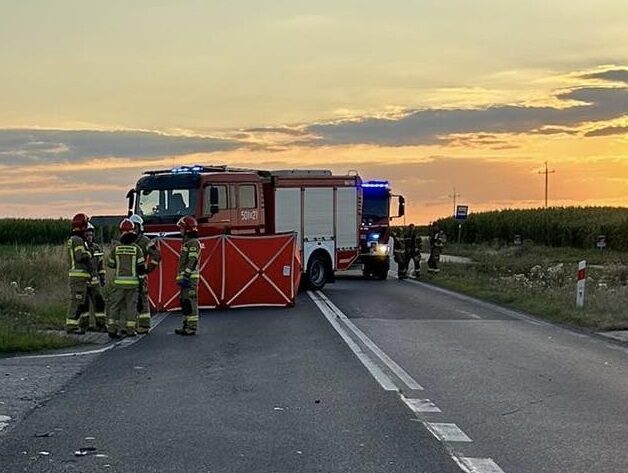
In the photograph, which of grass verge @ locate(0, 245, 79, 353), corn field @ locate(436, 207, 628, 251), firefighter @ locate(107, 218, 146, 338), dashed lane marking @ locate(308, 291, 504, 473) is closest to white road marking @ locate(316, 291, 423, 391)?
dashed lane marking @ locate(308, 291, 504, 473)

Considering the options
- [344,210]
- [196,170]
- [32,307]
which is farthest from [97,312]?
[344,210]

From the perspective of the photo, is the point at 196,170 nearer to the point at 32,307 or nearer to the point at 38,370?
the point at 32,307

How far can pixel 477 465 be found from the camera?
670 centimetres

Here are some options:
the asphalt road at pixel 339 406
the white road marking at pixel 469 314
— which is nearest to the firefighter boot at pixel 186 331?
the asphalt road at pixel 339 406

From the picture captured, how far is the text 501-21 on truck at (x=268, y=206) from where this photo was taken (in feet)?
74.5

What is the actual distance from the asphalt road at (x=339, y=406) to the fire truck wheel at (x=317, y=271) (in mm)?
10236

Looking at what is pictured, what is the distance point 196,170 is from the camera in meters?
23.4

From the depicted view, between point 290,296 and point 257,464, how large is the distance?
14199 millimetres

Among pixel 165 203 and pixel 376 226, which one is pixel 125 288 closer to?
pixel 165 203

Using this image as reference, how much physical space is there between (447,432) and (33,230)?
6921 cm

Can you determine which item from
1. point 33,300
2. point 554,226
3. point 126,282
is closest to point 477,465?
point 126,282

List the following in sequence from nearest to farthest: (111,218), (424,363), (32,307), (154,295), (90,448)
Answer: (90,448) < (424,363) < (32,307) < (154,295) < (111,218)

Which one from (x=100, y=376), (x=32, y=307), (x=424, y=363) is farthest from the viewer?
(x=32, y=307)

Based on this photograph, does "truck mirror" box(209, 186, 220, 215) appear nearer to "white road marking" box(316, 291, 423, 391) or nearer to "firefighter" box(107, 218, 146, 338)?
"white road marking" box(316, 291, 423, 391)
